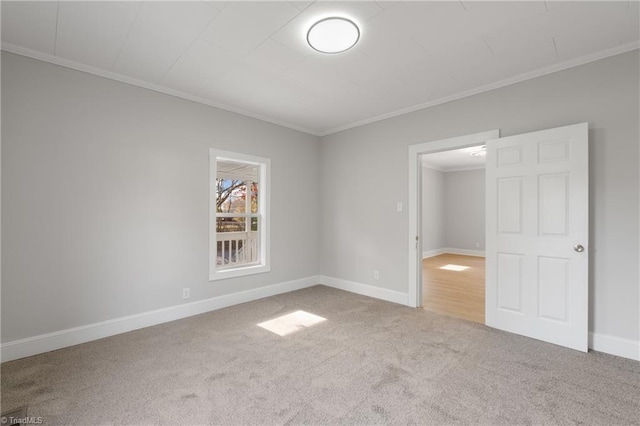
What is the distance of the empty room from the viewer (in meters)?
2.02

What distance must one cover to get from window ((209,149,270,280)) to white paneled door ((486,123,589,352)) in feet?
9.70

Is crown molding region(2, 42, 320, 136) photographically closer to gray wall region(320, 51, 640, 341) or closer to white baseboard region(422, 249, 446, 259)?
gray wall region(320, 51, 640, 341)

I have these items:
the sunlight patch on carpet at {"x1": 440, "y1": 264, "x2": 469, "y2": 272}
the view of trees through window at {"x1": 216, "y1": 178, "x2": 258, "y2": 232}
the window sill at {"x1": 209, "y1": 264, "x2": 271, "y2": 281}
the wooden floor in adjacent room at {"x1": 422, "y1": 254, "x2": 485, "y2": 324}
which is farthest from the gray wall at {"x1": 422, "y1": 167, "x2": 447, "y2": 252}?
the window sill at {"x1": 209, "y1": 264, "x2": 271, "y2": 281}

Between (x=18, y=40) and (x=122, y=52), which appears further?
(x=122, y=52)

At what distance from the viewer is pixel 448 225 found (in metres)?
9.33

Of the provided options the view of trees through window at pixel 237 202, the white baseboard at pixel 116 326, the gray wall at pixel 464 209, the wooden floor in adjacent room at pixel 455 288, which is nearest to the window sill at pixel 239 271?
the white baseboard at pixel 116 326

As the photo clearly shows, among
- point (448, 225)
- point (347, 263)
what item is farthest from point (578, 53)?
point (448, 225)

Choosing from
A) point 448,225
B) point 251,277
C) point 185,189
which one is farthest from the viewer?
point 448,225

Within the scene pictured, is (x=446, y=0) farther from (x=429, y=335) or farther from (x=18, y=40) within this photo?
(x=18, y=40)

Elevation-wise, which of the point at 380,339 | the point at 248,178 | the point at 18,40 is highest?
the point at 18,40

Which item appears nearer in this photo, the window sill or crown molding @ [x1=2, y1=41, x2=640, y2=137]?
crown molding @ [x1=2, y1=41, x2=640, y2=137]

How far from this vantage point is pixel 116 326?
297 cm

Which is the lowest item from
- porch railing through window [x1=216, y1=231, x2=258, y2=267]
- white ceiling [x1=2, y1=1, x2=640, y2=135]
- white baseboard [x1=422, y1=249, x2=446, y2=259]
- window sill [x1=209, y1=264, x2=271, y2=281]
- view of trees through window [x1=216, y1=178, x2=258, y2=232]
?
white baseboard [x1=422, y1=249, x2=446, y2=259]

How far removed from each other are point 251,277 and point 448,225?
7.29 m
